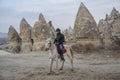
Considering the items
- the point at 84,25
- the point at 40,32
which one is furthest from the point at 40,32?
the point at 84,25

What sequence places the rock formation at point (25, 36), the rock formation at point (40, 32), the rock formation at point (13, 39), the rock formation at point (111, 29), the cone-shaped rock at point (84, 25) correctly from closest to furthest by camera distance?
the cone-shaped rock at point (84, 25), the rock formation at point (111, 29), the rock formation at point (40, 32), the rock formation at point (25, 36), the rock formation at point (13, 39)

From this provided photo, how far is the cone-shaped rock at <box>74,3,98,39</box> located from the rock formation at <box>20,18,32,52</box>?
10.5 meters

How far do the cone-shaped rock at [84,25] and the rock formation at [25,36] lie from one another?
10.5 m

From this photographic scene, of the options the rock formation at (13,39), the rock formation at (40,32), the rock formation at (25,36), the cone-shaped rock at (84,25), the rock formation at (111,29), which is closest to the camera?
the cone-shaped rock at (84,25)

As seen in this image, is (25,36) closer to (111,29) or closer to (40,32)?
(40,32)

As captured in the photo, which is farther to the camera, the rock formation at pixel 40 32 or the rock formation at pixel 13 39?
the rock formation at pixel 13 39

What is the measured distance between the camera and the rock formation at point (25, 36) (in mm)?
37688

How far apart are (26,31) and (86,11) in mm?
12632

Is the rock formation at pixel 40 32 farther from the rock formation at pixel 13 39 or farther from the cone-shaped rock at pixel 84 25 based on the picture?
the cone-shaped rock at pixel 84 25

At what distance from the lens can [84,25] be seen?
27.9m

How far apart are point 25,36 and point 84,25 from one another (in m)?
12.8

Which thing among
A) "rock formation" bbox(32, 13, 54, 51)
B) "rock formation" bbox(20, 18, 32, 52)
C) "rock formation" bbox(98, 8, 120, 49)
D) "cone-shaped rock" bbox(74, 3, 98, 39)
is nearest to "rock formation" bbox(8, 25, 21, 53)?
"rock formation" bbox(20, 18, 32, 52)

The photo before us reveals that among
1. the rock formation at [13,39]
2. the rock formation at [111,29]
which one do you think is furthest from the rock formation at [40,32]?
the rock formation at [111,29]

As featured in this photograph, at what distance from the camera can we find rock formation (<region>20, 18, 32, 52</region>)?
3769 cm
